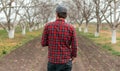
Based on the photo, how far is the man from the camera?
16.0ft

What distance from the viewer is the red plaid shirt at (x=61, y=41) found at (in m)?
4.88

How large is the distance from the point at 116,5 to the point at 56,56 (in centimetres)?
2322

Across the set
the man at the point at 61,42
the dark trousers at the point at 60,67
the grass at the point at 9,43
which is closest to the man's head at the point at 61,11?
the man at the point at 61,42

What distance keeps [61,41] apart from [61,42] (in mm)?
16

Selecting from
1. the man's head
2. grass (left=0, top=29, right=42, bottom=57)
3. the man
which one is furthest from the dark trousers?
grass (left=0, top=29, right=42, bottom=57)

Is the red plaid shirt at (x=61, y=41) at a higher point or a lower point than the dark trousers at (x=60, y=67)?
higher

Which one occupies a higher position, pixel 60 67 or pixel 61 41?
pixel 61 41

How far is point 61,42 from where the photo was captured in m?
4.89

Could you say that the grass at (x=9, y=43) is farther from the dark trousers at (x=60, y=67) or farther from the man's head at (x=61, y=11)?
the man's head at (x=61, y=11)

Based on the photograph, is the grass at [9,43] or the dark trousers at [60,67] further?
the grass at [9,43]

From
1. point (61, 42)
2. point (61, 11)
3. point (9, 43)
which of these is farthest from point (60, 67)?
point (9, 43)

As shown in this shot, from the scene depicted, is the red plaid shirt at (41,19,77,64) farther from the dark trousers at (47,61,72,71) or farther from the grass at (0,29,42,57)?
the grass at (0,29,42,57)

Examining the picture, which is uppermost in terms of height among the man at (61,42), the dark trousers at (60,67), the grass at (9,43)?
the man at (61,42)

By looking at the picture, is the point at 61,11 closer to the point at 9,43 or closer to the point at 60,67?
the point at 60,67
